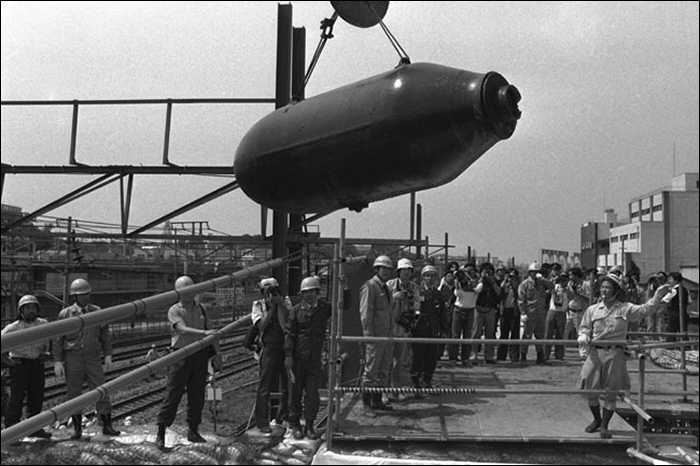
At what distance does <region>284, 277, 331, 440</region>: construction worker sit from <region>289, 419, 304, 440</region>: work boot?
58mm

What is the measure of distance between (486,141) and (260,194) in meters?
1.60

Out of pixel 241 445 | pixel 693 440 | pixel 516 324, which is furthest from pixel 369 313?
pixel 516 324

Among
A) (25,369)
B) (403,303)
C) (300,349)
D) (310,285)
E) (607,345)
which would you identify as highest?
(310,285)

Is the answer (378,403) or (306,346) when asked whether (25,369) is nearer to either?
(306,346)

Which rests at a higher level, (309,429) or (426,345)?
(426,345)

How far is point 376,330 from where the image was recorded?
6.53m

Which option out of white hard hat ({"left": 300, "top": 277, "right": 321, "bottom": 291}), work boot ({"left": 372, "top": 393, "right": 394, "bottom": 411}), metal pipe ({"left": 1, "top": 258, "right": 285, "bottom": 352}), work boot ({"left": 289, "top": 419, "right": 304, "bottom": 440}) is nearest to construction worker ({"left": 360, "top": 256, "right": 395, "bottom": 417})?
work boot ({"left": 372, "top": 393, "right": 394, "bottom": 411})

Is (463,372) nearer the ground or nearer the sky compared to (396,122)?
nearer the ground

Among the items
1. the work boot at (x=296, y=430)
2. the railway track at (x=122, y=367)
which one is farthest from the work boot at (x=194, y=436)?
the railway track at (x=122, y=367)

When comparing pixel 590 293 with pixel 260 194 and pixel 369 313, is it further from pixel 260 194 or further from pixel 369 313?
pixel 260 194

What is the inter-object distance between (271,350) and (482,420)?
7.32ft

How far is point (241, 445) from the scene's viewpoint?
5164 millimetres

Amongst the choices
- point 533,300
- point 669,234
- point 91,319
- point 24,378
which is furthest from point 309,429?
point 669,234

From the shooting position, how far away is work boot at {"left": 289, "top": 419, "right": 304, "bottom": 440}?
5.56 meters
